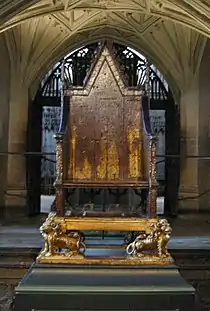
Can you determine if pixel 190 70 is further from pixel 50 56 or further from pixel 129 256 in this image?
pixel 129 256

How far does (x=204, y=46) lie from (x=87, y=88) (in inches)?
251

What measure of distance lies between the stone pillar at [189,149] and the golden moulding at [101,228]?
6.64 m

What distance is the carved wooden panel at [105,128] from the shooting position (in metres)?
5.43

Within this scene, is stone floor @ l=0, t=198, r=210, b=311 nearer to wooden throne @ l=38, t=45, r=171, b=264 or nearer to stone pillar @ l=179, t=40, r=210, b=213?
stone pillar @ l=179, t=40, r=210, b=213

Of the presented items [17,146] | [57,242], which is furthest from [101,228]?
[17,146]

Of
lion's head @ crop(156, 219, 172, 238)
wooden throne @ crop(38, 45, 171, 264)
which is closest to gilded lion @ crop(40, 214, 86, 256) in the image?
wooden throne @ crop(38, 45, 171, 264)

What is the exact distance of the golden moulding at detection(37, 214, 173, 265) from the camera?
448cm

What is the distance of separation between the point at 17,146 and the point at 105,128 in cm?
621

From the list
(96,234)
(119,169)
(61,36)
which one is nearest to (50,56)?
(61,36)

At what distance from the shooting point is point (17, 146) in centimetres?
1138

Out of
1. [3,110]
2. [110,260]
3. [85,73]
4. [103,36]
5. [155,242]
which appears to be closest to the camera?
[110,260]

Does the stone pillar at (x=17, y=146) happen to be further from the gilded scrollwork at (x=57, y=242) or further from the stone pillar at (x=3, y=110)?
the gilded scrollwork at (x=57, y=242)

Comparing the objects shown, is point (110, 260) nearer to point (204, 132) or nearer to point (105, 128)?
point (105, 128)

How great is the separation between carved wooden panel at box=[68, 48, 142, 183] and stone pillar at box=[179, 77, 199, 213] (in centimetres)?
596
